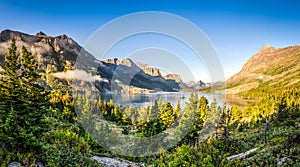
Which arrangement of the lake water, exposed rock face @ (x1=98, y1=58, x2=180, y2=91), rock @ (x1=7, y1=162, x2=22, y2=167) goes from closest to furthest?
1. rock @ (x1=7, y1=162, x2=22, y2=167)
2. exposed rock face @ (x1=98, y1=58, x2=180, y2=91)
3. the lake water

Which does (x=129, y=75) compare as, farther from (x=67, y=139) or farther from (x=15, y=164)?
(x=15, y=164)

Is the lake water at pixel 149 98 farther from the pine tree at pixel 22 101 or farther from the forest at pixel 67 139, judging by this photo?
the pine tree at pixel 22 101

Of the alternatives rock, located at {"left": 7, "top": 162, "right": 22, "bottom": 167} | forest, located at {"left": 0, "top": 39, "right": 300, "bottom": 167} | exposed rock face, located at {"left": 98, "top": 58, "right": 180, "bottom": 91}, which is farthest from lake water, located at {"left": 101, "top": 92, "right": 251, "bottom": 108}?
A: rock, located at {"left": 7, "top": 162, "right": 22, "bottom": 167}

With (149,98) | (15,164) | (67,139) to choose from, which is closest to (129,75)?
(67,139)

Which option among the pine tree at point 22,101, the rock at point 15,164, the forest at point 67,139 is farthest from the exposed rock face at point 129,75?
the rock at point 15,164

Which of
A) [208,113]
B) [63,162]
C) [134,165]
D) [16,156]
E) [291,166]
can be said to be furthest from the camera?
[208,113]

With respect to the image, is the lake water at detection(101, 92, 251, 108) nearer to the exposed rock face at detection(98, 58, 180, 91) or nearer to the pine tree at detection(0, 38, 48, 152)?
the exposed rock face at detection(98, 58, 180, 91)

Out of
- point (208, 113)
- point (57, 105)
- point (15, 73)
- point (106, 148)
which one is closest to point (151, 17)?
point (15, 73)

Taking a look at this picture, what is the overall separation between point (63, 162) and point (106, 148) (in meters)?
20.9

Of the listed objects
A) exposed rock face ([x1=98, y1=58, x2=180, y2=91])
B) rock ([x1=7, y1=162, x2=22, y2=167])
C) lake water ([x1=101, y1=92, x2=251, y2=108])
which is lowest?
rock ([x1=7, y1=162, x2=22, y2=167])

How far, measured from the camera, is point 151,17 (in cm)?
2306

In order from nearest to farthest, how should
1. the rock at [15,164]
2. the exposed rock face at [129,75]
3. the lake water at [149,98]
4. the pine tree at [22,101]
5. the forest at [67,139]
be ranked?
the forest at [67,139] < the rock at [15,164] < the pine tree at [22,101] < the exposed rock face at [129,75] < the lake water at [149,98]

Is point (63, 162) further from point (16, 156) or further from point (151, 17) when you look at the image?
point (151, 17)

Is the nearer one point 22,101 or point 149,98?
point 22,101
